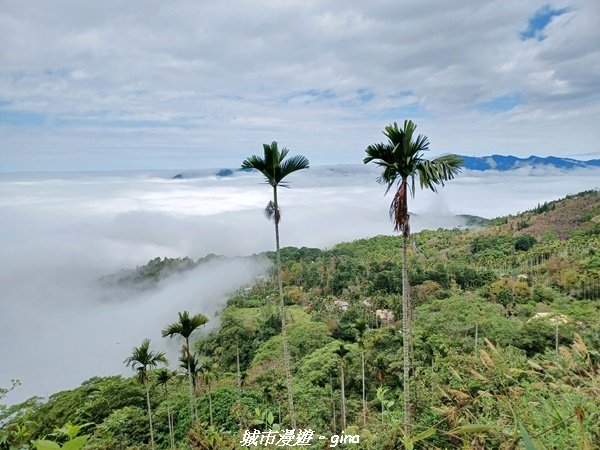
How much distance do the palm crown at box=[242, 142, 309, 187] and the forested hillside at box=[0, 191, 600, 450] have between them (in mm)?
5295

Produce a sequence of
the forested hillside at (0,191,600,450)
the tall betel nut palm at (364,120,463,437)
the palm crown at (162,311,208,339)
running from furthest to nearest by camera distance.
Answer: the palm crown at (162,311,208,339), the tall betel nut palm at (364,120,463,437), the forested hillside at (0,191,600,450)

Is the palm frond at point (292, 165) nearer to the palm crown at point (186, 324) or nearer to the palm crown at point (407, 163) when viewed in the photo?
the palm crown at point (407, 163)

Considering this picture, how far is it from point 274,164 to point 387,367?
664 inches

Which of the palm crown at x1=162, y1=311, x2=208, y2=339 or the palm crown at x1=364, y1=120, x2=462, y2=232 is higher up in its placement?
the palm crown at x1=364, y1=120, x2=462, y2=232

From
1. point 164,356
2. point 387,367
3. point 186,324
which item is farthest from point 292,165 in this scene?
point 387,367

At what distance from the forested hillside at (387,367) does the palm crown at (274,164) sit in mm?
5295

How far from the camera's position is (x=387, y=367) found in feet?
73.3

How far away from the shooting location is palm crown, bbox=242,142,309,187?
9.27 meters

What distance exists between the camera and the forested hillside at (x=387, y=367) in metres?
2.66

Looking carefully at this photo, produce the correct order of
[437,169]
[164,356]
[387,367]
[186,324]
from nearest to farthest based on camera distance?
[437,169]
[186,324]
[164,356]
[387,367]

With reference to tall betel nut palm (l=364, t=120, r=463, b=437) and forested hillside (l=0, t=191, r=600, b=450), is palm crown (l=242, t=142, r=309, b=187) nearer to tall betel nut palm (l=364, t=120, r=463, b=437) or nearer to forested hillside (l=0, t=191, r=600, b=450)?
tall betel nut palm (l=364, t=120, r=463, b=437)

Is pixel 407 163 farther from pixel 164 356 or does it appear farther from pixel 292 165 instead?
pixel 164 356

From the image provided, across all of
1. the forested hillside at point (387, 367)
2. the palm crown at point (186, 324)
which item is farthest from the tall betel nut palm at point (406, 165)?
the palm crown at point (186, 324)

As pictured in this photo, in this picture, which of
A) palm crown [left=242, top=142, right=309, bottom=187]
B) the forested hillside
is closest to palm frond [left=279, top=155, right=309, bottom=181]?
palm crown [left=242, top=142, right=309, bottom=187]
